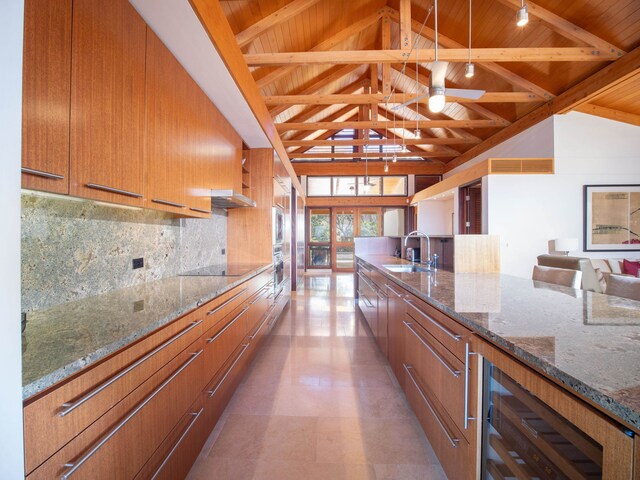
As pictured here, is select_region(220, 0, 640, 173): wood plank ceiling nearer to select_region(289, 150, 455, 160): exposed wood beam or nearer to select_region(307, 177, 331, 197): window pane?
select_region(289, 150, 455, 160): exposed wood beam

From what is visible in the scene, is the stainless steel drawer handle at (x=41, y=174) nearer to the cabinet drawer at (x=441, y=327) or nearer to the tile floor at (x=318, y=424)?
the tile floor at (x=318, y=424)

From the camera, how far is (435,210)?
9.39 meters

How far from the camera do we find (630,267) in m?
4.66

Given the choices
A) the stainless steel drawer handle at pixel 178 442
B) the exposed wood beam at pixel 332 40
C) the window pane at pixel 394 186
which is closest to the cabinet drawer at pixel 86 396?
the stainless steel drawer handle at pixel 178 442

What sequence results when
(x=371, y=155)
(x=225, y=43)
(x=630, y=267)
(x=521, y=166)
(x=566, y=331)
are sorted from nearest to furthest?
(x=566, y=331)
(x=225, y=43)
(x=630, y=267)
(x=521, y=166)
(x=371, y=155)

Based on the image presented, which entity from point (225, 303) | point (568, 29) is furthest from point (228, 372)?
point (568, 29)

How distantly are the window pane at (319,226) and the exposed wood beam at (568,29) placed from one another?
23.3ft

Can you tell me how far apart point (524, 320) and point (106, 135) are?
1.88 meters

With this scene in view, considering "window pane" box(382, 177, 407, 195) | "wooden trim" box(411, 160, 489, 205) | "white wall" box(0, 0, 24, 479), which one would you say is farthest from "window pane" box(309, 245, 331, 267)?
"white wall" box(0, 0, 24, 479)

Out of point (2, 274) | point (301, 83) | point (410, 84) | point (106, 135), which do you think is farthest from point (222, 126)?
point (410, 84)

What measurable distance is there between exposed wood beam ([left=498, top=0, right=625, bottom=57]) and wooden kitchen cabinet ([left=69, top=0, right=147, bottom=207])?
4939 mm

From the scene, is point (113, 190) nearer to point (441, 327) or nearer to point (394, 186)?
point (441, 327)

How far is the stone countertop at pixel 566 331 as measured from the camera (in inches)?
24.0

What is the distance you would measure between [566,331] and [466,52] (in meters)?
4.51
